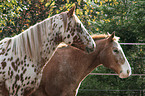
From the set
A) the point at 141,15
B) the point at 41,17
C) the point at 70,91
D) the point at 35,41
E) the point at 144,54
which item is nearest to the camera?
the point at 35,41

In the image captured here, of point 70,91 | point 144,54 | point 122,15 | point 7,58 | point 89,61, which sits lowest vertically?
point 144,54

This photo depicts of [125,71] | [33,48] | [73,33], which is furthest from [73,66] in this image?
[33,48]

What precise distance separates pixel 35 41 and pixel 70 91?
1.35m

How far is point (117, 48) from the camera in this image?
4320mm

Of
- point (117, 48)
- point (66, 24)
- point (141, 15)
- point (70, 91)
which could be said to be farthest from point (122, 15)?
point (66, 24)

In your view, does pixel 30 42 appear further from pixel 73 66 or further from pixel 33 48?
pixel 73 66

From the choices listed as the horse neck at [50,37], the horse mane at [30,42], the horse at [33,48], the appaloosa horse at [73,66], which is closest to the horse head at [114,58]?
the appaloosa horse at [73,66]

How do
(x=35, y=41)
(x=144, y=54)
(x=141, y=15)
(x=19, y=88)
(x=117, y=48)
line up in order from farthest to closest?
(x=141, y=15) < (x=144, y=54) < (x=117, y=48) < (x=35, y=41) < (x=19, y=88)

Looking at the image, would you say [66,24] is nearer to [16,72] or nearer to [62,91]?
[16,72]

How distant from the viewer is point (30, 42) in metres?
2.97

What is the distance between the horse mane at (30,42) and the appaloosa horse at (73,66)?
1169 mm

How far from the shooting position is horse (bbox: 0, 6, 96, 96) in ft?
9.22

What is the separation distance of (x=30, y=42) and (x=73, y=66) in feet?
4.43

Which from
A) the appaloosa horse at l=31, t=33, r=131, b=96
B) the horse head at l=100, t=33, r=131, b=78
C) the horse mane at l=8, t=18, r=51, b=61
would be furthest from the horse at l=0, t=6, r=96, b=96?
the horse head at l=100, t=33, r=131, b=78
